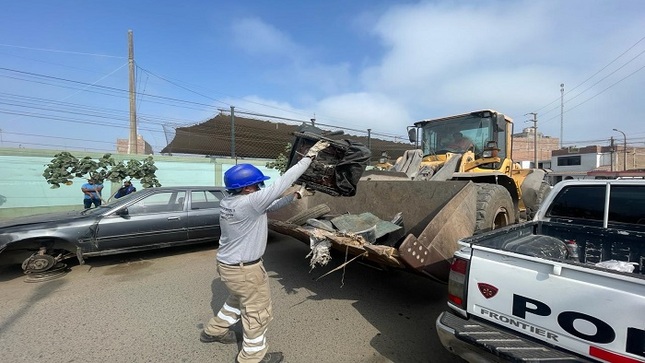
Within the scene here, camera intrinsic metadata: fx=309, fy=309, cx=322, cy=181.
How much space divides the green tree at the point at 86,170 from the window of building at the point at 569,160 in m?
Answer: 50.1

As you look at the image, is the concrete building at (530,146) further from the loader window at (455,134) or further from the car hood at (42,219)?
the car hood at (42,219)

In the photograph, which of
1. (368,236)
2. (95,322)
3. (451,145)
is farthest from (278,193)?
(451,145)

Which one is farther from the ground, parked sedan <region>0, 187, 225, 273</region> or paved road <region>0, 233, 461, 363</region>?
parked sedan <region>0, 187, 225, 273</region>

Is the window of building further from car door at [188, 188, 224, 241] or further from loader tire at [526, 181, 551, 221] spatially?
car door at [188, 188, 224, 241]

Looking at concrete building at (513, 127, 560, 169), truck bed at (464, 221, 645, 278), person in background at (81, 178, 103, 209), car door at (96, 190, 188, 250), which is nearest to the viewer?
truck bed at (464, 221, 645, 278)

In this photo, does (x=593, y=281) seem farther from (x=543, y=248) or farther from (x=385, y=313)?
(x=385, y=313)

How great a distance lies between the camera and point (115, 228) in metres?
5.32

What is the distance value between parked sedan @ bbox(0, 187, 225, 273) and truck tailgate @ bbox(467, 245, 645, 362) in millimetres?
5358

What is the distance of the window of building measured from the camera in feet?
134

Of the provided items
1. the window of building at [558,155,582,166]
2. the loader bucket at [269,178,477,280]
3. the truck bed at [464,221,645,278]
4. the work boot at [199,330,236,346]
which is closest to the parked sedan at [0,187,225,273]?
the loader bucket at [269,178,477,280]

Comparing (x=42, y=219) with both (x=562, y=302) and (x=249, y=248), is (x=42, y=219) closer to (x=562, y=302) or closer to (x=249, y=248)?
(x=249, y=248)

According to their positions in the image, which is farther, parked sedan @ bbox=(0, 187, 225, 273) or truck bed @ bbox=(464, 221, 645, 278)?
parked sedan @ bbox=(0, 187, 225, 273)

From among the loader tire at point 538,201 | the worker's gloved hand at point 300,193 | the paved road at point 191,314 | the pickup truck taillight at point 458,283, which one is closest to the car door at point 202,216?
the paved road at point 191,314

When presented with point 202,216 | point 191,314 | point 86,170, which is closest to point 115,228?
point 202,216
